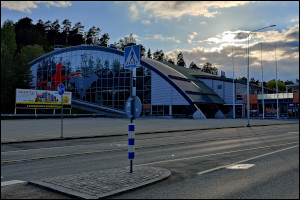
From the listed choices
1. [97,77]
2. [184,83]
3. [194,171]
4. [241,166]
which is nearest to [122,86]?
[97,77]

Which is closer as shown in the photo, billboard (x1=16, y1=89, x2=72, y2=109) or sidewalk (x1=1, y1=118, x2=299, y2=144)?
sidewalk (x1=1, y1=118, x2=299, y2=144)

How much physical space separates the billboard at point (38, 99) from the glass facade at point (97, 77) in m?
11.8

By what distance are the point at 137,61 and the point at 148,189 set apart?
11.2 ft

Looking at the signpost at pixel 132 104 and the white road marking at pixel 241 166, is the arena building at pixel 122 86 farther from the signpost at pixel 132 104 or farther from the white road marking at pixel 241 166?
the signpost at pixel 132 104

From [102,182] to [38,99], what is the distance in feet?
142

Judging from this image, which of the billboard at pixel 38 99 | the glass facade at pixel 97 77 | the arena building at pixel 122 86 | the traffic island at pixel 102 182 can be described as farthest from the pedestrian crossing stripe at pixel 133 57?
the glass facade at pixel 97 77

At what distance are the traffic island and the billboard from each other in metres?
40.2

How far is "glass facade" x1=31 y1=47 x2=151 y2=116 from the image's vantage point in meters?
59.0

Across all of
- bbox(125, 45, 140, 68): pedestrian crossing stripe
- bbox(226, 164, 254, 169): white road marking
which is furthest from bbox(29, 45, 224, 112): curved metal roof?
bbox(125, 45, 140, 68): pedestrian crossing stripe

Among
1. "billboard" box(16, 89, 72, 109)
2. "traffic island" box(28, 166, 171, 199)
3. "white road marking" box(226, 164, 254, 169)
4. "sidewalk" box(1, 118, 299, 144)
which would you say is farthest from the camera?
"billboard" box(16, 89, 72, 109)

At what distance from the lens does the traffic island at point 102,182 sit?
5.74 metres

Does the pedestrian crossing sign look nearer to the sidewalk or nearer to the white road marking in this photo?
the white road marking

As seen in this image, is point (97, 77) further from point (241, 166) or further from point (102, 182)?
point (102, 182)

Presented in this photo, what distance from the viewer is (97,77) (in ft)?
201
